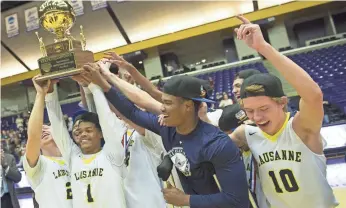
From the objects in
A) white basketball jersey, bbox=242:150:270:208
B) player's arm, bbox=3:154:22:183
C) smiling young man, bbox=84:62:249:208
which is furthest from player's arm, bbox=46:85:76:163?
player's arm, bbox=3:154:22:183

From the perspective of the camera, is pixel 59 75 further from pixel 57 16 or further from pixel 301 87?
pixel 301 87

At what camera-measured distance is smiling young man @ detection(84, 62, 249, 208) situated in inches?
49.7

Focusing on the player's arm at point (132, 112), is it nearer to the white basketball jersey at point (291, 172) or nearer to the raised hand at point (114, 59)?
the raised hand at point (114, 59)

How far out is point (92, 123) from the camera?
5.84 feet

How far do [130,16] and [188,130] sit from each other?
12063 millimetres

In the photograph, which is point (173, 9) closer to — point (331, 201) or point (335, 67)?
point (335, 67)

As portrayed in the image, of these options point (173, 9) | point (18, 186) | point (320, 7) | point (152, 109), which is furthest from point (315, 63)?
point (152, 109)

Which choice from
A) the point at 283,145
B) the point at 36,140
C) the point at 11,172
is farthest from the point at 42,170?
the point at 11,172

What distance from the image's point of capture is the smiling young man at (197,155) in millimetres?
1262

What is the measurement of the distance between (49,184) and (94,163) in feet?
1.20

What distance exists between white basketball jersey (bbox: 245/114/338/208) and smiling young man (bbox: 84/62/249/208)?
0.16 meters

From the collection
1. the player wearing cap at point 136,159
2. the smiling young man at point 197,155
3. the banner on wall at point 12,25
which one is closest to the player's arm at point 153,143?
the player wearing cap at point 136,159

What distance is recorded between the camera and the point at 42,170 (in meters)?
1.88

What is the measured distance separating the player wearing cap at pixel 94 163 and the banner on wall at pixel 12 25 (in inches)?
514
